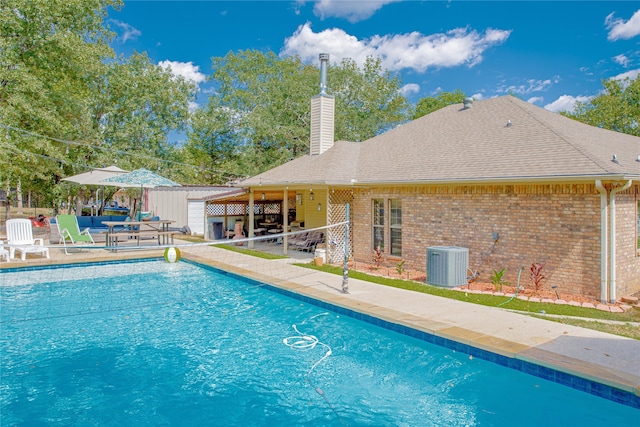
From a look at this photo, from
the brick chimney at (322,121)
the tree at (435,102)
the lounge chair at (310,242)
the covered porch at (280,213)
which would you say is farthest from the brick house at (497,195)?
the tree at (435,102)

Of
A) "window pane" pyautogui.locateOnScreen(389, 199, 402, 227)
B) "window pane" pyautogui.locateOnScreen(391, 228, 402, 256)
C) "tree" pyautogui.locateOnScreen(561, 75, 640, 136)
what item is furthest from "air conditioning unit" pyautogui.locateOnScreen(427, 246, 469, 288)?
"tree" pyautogui.locateOnScreen(561, 75, 640, 136)

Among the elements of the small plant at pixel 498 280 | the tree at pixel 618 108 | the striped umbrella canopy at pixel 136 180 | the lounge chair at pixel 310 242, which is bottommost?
the small plant at pixel 498 280

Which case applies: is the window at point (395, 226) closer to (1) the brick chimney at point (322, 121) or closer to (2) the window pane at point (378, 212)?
(2) the window pane at point (378, 212)

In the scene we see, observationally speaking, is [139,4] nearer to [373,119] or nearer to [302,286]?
[373,119]

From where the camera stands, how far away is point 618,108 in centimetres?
3122

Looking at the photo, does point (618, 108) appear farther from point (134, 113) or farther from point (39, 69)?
point (39, 69)

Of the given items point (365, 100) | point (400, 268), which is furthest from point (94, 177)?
point (365, 100)

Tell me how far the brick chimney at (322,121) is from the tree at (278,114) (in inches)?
496

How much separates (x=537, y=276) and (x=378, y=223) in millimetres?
5505

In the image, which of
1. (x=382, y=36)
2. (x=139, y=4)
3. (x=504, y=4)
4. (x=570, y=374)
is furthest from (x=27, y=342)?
(x=382, y=36)

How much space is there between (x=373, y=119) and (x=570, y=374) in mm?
35611

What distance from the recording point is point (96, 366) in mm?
6785

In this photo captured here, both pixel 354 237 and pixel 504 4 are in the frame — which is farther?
pixel 504 4

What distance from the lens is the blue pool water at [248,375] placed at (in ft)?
17.5
